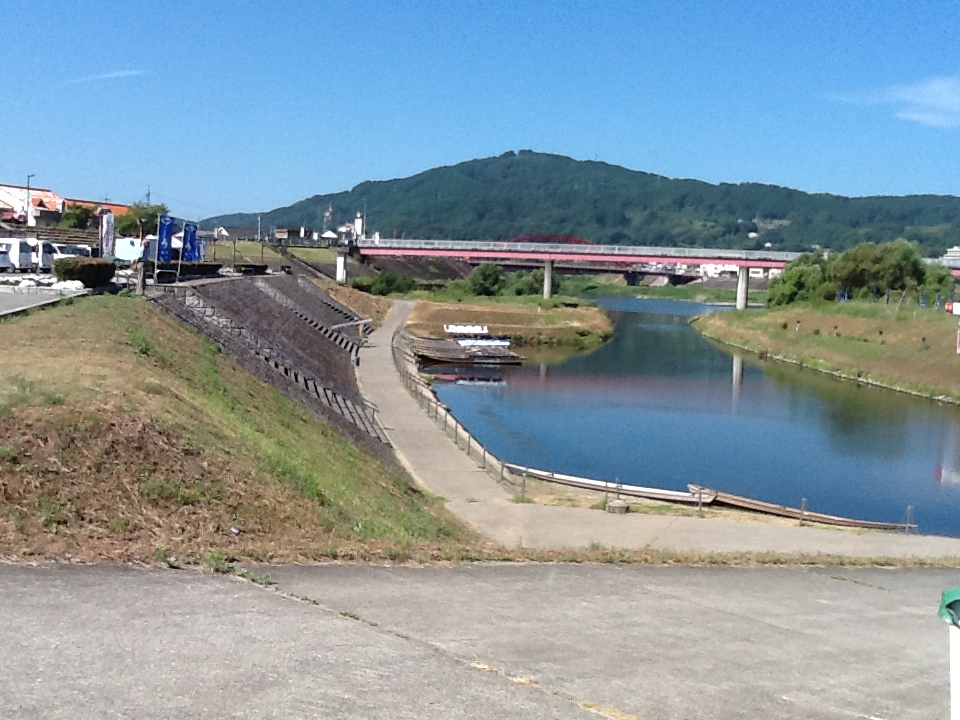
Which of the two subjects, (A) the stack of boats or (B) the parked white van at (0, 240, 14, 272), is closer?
(A) the stack of boats

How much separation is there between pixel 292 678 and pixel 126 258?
4421 cm

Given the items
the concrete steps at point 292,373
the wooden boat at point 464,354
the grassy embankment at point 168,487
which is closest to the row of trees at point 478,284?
the wooden boat at point 464,354

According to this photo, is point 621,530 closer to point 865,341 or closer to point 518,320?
point 865,341

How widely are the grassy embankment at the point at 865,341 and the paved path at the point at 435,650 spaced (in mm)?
52843

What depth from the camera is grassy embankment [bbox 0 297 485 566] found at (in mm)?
10266

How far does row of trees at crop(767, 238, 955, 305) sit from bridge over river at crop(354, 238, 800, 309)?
13.9 metres

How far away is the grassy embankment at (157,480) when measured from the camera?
10.3 m

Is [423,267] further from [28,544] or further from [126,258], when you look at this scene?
[28,544]

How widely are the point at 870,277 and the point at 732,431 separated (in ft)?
189

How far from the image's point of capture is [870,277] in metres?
95.2

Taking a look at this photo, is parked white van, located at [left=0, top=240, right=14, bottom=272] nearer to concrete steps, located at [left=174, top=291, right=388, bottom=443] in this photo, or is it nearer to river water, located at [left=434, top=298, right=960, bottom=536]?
concrete steps, located at [left=174, top=291, right=388, bottom=443]

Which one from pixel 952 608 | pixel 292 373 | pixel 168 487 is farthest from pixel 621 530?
pixel 952 608

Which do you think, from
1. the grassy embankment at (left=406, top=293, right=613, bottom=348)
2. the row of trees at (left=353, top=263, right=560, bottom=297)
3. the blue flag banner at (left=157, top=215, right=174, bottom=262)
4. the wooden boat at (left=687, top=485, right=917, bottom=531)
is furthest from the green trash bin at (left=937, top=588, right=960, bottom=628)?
the row of trees at (left=353, top=263, right=560, bottom=297)

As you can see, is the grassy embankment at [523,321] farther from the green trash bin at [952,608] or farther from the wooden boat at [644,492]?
the green trash bin at [952,608]
